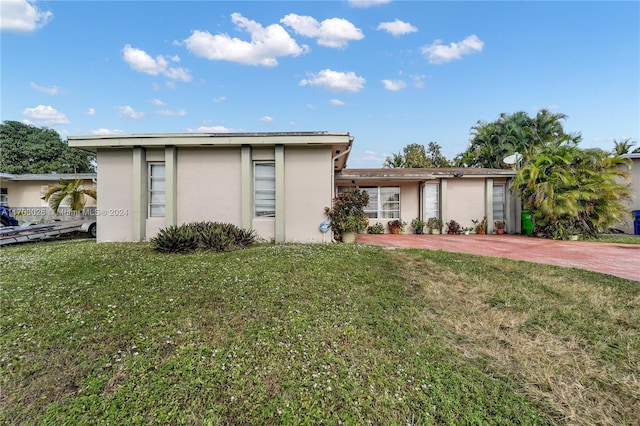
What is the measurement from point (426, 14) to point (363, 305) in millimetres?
11193

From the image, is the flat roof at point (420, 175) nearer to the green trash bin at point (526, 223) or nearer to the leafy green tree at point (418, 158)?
the green trash bin at point (526, 223)

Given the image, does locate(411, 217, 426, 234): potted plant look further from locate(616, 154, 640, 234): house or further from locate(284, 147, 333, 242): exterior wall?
locate(616, 154, 640, 234): house

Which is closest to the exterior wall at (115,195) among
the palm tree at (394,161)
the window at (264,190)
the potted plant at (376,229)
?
the window at (264,190)

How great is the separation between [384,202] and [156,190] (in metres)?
9.35

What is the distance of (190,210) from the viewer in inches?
345

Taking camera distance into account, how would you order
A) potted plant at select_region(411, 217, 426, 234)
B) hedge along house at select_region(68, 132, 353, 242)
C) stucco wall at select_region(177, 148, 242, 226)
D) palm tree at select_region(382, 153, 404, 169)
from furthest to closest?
palm tree at select_region(382, 153, 404, 169) → potted plant at select_region(411, 217, 426, 234) → stucco wall at select_region(177, 148, 242, 226) → hedge along house at select_region(68, 132, 353, 242)

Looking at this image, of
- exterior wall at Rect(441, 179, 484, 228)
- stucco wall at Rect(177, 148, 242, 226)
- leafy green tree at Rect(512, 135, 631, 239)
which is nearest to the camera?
stucco wall at Rect(177, 148, 242, 226)

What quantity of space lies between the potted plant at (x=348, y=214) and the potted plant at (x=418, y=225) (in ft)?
16.0

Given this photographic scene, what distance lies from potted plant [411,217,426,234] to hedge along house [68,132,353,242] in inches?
227

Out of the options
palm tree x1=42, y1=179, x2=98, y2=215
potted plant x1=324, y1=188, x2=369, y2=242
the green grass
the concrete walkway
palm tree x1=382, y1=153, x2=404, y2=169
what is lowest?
the green grass

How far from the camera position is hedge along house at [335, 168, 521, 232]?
1273cm

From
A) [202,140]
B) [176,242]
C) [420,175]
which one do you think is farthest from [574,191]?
[176,242]

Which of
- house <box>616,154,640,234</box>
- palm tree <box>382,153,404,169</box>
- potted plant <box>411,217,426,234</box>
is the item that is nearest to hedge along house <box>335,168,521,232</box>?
potted plant <box>411,217,426,234</box>

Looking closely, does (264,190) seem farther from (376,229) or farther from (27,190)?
(27,190)
